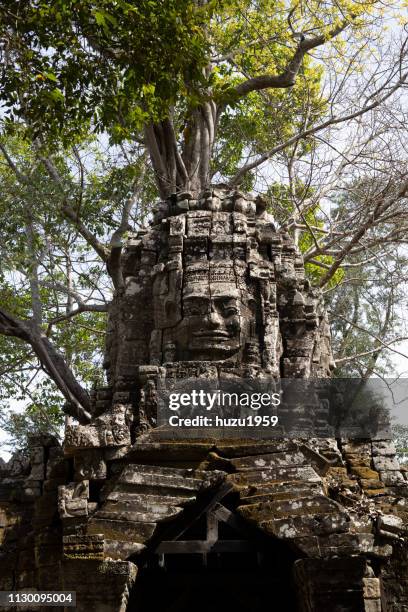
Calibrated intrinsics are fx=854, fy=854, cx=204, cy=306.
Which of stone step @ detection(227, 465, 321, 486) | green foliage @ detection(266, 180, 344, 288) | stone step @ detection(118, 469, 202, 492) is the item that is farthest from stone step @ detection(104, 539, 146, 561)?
green foliage @ detection(266, 180, 344, 288)

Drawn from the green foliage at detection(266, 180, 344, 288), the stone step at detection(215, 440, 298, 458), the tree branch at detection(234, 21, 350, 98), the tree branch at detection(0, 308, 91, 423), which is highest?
the tree branch at detection(234, 21, 350, 98)

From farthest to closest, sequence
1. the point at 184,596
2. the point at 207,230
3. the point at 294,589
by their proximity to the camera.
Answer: the point at 207,230, the point at 184,596, the point at 294,589

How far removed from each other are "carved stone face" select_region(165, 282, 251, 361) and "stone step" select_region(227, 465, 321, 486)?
241 centimetres

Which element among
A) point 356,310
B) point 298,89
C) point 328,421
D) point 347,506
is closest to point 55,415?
point 356,310

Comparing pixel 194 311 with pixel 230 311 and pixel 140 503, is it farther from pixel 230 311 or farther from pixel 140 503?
pixel 140 503

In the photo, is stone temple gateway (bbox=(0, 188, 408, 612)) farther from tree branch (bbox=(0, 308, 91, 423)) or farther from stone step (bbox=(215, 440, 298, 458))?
tree branch (bbox=(0, 308, 91, 423))

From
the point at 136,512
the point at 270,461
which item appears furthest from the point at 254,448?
the point at 136,512

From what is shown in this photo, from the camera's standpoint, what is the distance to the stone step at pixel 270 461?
7.94 meters

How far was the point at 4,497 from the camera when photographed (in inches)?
417

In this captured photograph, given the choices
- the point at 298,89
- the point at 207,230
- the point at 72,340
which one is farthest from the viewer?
the point at 72,340

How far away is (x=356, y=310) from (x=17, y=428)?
8.79m

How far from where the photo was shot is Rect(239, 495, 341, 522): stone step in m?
7.37

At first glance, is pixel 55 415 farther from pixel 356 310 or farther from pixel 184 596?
pixel 184 596

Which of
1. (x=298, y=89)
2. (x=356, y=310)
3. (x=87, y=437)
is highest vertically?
(x=298, y=89)
